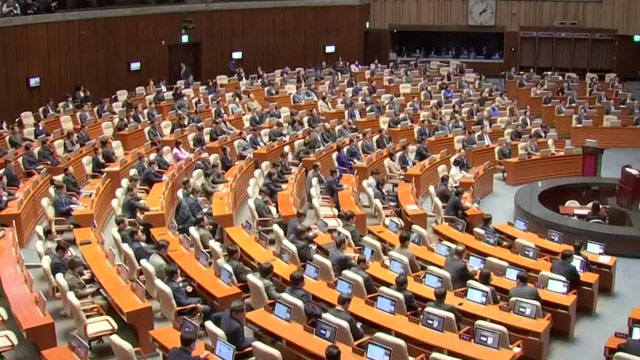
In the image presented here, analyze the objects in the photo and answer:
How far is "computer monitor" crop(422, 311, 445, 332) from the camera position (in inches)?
408

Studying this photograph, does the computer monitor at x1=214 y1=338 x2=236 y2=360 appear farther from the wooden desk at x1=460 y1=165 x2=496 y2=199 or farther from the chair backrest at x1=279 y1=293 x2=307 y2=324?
the wooden desk at x1=460 y1=165 x2=496 y2=199

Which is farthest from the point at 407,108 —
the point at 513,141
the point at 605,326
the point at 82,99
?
the point at 605,326

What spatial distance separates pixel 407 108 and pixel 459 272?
15199mm

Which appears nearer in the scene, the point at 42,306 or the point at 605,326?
the point at 42,306

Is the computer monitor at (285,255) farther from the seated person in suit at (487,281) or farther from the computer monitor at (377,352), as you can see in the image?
the computer monitor at (377,352)

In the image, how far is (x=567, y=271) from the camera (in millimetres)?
12695

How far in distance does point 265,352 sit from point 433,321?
2453mm

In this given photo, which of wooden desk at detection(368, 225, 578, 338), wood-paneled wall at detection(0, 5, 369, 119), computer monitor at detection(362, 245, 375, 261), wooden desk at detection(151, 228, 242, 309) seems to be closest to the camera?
wooden desk at detection(151, 228, 242, 309)

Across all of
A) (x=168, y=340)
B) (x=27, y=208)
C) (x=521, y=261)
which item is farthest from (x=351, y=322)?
(x=27, y=208)

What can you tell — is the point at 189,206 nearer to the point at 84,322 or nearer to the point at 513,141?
the point at 84,322

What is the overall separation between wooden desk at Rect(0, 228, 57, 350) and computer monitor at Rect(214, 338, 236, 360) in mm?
Answer: 2387

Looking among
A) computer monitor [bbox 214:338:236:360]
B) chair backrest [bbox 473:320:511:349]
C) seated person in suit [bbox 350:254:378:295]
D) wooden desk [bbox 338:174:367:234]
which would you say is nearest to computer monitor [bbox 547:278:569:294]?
seated person in suit [bbox 350:254:378:295]

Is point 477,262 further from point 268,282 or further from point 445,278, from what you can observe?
point 268,282

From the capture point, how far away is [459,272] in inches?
492
